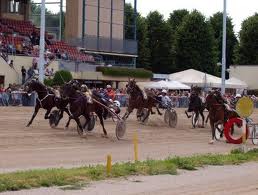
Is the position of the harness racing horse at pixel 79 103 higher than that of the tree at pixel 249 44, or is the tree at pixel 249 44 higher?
the tree at pixel 249 44

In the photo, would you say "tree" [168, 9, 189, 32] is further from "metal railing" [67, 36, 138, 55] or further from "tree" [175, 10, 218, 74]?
"metal railing" [67, 36, 138, 55]

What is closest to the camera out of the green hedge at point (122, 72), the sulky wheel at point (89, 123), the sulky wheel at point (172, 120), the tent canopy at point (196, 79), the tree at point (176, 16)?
the sulky wheel at point (89, 123)

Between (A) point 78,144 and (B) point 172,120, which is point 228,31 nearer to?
(B) point 172,120

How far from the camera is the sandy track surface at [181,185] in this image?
1311cm

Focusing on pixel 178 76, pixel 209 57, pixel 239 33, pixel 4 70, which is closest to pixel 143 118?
pixel 4 70

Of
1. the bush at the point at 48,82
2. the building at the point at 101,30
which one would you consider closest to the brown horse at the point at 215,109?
the bush at the point at 48,82

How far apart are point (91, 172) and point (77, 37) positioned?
160 feet

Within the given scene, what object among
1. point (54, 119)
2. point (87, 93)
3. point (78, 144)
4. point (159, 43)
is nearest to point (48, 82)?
point (54, 119)

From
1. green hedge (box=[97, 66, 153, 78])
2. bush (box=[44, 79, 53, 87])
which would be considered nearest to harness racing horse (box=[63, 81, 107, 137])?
bush (box=[44, 79, 53, 87])

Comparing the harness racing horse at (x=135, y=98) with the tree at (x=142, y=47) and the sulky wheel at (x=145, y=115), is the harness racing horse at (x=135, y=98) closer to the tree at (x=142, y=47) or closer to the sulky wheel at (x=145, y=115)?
the sulky wheel at (x=145, y=115)

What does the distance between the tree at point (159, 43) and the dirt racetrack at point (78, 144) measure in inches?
2249

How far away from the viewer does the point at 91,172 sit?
1517 centimetres

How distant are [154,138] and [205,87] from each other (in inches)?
1103

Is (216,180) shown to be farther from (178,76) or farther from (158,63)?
(158,63)
